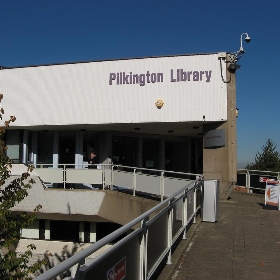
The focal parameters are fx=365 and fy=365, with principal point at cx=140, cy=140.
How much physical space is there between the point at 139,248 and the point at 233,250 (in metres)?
3.10

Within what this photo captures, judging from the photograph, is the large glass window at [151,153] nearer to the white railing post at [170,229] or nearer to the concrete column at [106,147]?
the concrete column at [106,147]

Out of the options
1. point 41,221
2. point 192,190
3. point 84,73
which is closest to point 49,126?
point 84,73

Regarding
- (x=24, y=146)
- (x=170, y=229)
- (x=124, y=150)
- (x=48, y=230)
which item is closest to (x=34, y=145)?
(x=24, y=146)

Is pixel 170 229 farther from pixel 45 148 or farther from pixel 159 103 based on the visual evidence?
pixel 45 148

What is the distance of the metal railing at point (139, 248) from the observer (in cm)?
251

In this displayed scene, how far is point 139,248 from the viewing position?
4.12m

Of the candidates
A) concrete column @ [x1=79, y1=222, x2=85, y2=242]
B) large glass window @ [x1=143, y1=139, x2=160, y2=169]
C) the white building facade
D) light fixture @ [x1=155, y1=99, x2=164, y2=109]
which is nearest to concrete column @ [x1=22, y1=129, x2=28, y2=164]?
the white building facade

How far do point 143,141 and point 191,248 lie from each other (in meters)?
14.2

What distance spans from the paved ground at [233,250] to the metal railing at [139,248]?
1.38ft

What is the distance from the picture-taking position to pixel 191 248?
668 centimetres

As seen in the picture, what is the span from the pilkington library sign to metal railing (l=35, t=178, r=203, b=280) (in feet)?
26.4

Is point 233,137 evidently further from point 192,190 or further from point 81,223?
point 81,223

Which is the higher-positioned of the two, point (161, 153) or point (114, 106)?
point (114, 106)

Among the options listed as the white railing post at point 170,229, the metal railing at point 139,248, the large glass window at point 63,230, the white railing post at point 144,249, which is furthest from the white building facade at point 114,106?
the white railing post at point 144,249
